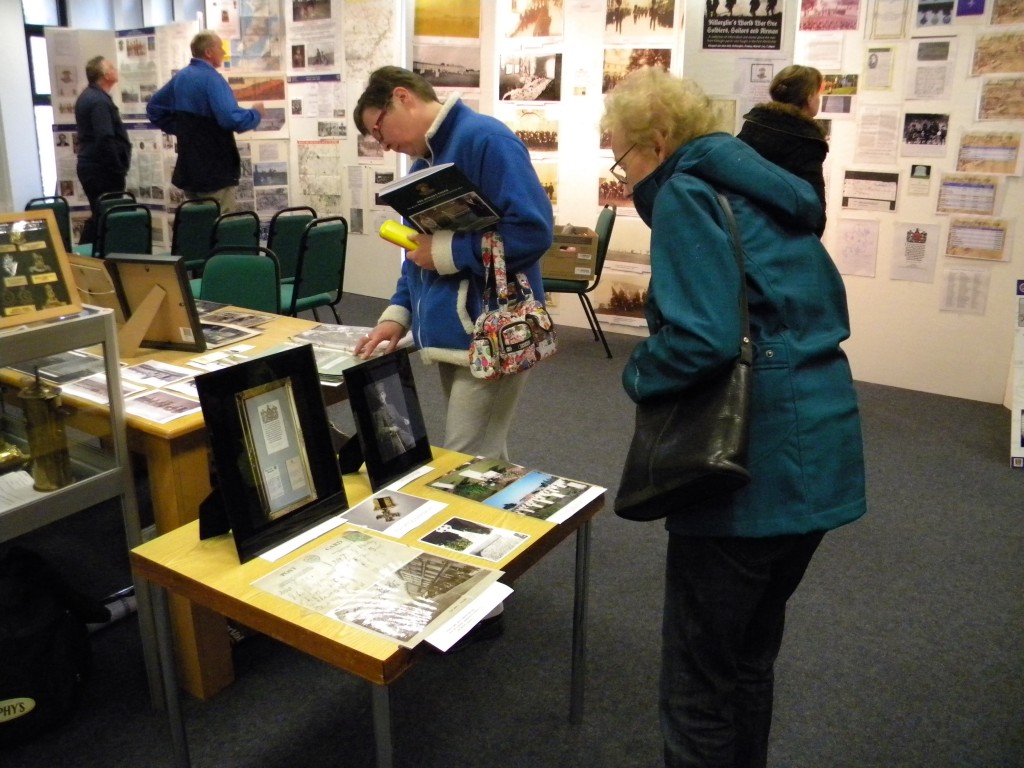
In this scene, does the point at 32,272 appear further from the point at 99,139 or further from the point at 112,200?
the point at 99,139

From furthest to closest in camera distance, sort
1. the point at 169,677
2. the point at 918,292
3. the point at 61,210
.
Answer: the point at 61,210, the point at 918,292, the point at 169,677

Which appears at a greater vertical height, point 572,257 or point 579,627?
point 572,257

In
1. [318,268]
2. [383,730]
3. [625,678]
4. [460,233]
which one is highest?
[460,233]

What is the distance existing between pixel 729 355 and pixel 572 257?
399 cm

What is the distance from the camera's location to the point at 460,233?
2057 millimetres

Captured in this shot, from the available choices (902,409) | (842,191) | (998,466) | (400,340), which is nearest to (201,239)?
(400,340)

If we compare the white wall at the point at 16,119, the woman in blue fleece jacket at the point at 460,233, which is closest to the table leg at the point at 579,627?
→ the woman in blue fleece jacket at the point at 460,233

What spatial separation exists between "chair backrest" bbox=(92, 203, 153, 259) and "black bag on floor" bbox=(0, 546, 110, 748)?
126 inches

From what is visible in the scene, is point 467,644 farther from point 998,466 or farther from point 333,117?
point 333,117

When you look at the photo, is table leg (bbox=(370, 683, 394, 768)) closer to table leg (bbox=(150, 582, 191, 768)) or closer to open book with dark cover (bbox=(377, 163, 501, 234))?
table leg (bbox=(150, 582, 191, 768))

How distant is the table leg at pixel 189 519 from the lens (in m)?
1.99

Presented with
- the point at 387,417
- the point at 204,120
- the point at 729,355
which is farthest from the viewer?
the point at 204,120

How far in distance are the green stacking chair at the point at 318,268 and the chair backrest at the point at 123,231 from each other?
1.16m

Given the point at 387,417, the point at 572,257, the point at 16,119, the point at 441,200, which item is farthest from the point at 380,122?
the point at 16,119
